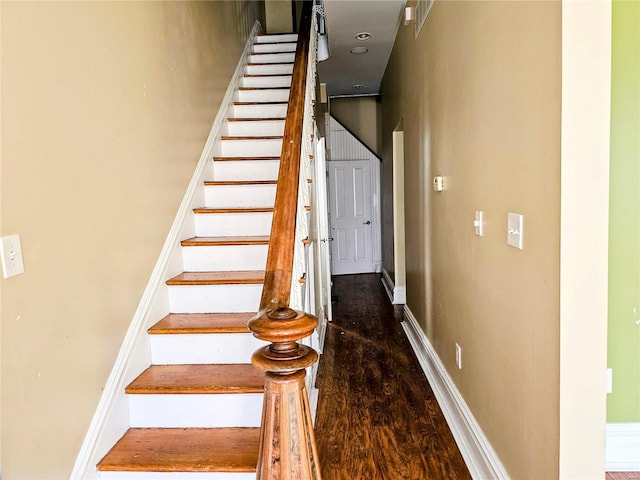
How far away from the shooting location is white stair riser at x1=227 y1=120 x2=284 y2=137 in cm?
354

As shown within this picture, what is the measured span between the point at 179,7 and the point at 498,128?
2.12 m

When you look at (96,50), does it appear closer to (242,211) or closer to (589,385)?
(242,211)

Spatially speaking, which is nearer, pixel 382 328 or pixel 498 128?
pixel 498 128

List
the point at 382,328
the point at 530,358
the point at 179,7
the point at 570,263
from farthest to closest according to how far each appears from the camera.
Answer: the point at 382,328 < the point at 179,7 < the point at 530,358 < the point at 570,263

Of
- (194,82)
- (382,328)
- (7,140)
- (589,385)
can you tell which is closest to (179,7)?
(194,82)

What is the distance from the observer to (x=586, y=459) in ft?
4.31

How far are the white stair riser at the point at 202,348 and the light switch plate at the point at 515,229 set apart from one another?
117cm

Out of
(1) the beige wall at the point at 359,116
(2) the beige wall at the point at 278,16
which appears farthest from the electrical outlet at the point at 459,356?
(2) the beige wall at the point at 278,16

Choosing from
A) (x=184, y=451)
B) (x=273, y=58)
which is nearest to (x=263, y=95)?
(x=273, y=58)

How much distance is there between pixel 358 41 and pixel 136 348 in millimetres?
3526

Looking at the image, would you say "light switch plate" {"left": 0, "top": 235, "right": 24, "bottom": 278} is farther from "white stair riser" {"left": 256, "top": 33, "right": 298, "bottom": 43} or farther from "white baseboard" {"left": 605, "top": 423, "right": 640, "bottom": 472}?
"white stair riser" {"left": 256, "top": 33, "right": 298, "bottom": 43}

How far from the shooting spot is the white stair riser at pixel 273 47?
4671 mm

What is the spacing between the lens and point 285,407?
3.22 feet

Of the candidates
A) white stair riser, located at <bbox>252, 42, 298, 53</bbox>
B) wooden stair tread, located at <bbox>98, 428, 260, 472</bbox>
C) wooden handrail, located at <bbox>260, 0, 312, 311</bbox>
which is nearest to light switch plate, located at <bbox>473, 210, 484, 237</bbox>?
wooden handrail, located at <bbox>260, 0, 312, 311</bbox>
